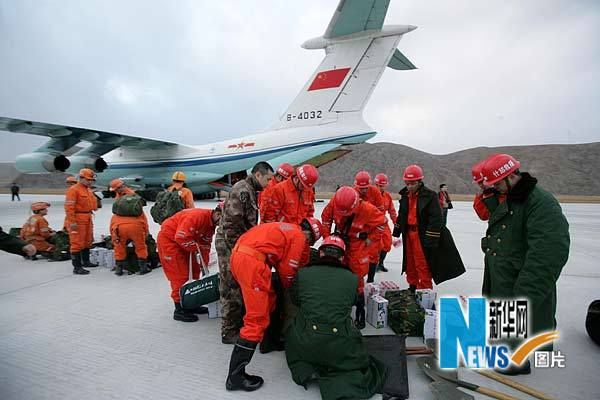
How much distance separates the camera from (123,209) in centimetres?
497

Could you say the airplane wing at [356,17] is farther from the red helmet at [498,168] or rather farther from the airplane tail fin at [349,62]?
the red helmet at [498,168]

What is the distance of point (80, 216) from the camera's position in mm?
5363

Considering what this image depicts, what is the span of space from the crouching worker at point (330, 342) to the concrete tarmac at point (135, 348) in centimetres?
21

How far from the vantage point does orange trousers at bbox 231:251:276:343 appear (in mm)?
2410

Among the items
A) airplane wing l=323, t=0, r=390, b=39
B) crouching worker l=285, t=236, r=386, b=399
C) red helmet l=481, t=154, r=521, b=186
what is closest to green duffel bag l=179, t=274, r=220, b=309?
crouching worker l=285, t=236, r=386, b=399

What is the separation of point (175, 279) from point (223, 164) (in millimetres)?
12376

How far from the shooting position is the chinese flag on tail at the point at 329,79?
11719mm

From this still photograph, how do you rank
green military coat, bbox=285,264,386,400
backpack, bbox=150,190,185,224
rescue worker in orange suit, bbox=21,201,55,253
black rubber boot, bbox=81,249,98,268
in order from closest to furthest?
green military coat, bbox=285,264,386,400, backpack, bbox=150,190,185,224, black rubber boot, bbox=81,249,98,268, rescue worker in orange suit, bbox=21,201,55,253

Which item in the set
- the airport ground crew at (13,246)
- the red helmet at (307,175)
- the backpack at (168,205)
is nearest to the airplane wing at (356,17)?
the red helmet at (307,175)

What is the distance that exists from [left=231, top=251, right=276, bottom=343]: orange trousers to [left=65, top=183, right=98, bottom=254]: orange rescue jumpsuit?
420cm

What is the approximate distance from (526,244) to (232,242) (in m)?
2.57

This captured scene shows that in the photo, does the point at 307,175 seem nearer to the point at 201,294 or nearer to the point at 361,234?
the point at 361,234

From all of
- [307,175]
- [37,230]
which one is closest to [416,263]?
[307,175]
